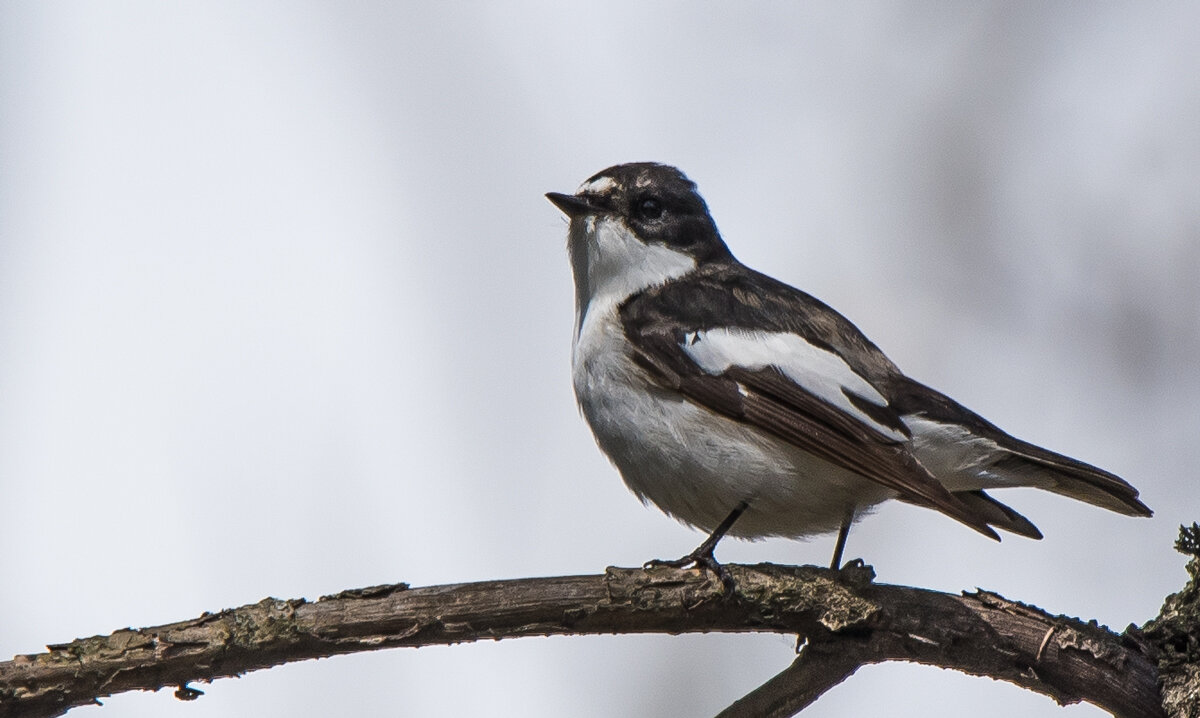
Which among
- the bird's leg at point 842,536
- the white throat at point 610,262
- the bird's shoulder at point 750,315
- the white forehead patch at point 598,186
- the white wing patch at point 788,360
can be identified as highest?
the white forehead patch at point 598,186

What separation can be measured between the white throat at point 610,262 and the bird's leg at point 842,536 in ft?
4.61

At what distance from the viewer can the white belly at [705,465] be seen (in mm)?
4070

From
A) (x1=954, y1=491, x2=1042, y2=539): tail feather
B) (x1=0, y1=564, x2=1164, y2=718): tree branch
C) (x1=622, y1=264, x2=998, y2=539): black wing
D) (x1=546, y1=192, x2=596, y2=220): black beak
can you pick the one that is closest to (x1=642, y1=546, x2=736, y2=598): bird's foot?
(x1=0, y1=564, x2=1164, y2=718): tree branch

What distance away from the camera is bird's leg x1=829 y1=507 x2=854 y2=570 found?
4.29 m

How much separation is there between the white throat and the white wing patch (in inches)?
26.3

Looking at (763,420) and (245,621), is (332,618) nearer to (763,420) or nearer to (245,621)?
(245,621)

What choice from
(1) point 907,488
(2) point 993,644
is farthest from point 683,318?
(2) point 993,644

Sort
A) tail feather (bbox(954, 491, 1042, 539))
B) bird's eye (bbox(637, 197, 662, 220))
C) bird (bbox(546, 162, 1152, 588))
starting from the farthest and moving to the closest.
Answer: bird's eye (bbox(637, 197, 662, 220)), tail feather (bbox(954, 491, 1042, 539)), bird (bbox(546, 162, 1152, 588))

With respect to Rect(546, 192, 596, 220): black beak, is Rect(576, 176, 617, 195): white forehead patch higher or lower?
higher

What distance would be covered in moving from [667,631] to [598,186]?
2.64 metres

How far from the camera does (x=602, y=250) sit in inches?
204

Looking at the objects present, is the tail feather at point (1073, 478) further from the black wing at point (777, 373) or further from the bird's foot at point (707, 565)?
the bird's foot at point (707, 565)

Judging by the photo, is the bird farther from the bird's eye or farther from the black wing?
the bird's eye

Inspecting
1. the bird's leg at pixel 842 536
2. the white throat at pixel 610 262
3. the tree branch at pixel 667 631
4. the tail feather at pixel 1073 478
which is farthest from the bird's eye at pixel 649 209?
the tree branch at pixel 667 631
